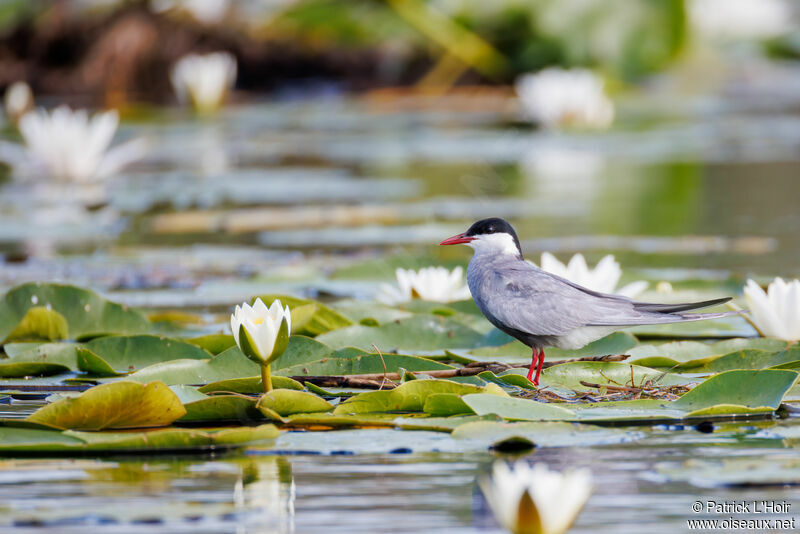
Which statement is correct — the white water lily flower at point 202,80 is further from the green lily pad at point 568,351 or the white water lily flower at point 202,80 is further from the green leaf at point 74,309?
the green lily pad at point 568,351

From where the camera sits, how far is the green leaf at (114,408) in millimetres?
2977

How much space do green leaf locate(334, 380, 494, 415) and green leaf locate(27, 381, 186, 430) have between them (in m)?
0.40

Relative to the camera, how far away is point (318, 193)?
9031 mm

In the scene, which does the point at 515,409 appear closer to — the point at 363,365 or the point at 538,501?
the point at 363,365

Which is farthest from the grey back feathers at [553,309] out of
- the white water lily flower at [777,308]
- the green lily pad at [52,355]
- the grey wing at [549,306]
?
the green lily pad at [52,355]

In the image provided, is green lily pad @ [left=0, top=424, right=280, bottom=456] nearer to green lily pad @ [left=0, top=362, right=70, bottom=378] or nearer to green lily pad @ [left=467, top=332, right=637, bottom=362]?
green lily pad @ [left=0, top=362, right=70, bottom=378]

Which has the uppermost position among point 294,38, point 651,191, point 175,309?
point 294,38

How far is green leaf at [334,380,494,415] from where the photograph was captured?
123 inches

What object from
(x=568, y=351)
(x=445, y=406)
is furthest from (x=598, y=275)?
(x=445, y=406)

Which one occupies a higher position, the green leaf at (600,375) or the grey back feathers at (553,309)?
the grey back feathers at (553,309)

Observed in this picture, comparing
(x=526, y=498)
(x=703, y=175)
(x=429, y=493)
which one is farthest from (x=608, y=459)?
(x=703, y=175)

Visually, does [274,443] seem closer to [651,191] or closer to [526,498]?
[526,498]

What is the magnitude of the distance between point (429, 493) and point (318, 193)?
6566 millimetres

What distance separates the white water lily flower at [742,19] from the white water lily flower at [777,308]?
11.6 metres
